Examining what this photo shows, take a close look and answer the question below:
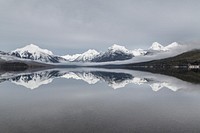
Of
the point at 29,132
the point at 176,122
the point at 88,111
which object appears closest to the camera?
the point at 29,132

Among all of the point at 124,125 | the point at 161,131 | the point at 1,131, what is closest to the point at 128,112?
the point at 124,125

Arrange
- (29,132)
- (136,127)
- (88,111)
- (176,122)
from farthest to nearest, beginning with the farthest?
(88,111) < (176,122) < (136,127) < (29,132)

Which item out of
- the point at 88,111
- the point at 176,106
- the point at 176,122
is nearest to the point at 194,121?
the point at 176,122

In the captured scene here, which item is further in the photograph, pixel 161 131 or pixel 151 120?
pixel 151 120

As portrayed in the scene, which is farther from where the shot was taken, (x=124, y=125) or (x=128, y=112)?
(x=128, y=112)

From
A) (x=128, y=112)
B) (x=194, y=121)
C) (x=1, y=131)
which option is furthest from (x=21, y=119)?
(x=194, y=121)

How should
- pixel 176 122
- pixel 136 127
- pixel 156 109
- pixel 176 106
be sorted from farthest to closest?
pixel 176 106
pixel 156 109
pixel 176 122
pixel 136 127

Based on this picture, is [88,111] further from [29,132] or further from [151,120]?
[29,132]

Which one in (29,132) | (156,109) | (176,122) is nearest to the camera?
(29,132)

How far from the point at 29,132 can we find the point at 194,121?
18.0 m

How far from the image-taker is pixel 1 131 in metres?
22.1

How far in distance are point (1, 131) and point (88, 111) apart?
1268 centimetres

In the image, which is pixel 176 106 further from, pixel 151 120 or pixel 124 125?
pixel 124 125

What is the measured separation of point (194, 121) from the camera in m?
27.1
